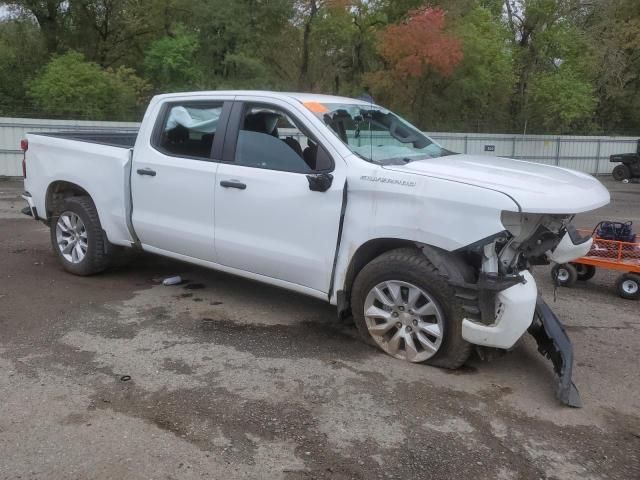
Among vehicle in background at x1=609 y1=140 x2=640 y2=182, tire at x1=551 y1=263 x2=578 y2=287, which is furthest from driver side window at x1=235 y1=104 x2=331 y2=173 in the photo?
vehicle in background at x1=609 y1=140 x2=640 y2=182

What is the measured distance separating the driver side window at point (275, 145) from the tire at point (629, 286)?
3754 mm

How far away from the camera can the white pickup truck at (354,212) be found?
4078 millimetres

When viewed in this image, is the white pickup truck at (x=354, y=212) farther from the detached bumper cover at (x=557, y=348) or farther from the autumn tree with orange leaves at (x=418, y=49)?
the autumn tree with orange leaves at (x=418, y=49)

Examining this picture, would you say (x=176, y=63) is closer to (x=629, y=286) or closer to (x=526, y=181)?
(x=629, y=286)

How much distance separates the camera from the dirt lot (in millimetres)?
3287

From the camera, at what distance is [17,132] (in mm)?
16031

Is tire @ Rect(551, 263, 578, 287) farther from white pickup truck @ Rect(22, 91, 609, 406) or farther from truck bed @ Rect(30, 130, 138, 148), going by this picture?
truck bed @ Rect(30, 130, 138, 148)

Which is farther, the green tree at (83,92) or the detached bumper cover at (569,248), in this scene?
the green tree at (83,92)

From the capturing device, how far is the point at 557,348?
430 cm

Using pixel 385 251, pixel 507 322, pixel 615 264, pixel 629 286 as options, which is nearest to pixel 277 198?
pixel 385 251

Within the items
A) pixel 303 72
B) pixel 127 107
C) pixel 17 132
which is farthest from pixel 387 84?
pixel 17 132

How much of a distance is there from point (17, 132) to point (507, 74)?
19643mm

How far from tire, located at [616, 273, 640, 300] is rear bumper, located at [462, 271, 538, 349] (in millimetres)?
2992

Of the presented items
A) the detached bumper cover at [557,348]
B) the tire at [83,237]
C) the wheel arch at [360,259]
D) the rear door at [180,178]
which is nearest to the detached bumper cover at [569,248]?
the detached bumper cover at [557,348]
